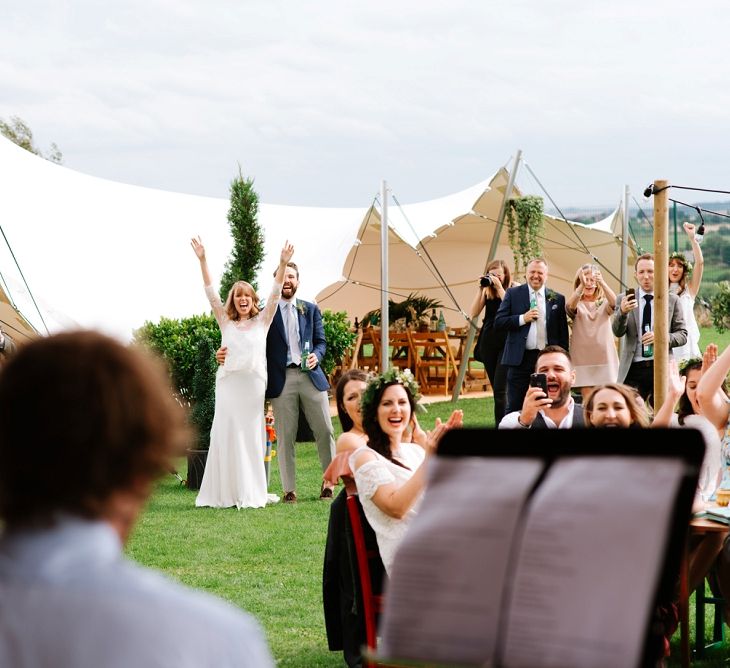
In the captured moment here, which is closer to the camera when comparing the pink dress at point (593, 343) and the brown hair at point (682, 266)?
the brown hair at point (682, 266)

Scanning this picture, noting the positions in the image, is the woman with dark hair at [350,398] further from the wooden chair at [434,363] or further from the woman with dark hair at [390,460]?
the wooden chair at [434,363]

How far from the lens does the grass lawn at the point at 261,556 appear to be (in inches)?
212

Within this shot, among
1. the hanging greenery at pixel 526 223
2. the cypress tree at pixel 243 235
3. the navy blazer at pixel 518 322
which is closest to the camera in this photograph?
the navy blazer at pixel 518 322

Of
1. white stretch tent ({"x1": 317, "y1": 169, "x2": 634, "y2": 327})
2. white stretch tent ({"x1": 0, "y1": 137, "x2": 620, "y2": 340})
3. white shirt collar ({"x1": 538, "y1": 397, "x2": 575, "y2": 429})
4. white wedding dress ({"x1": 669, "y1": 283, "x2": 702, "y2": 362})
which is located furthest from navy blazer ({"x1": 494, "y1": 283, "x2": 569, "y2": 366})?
white stretch tent ({"x1": 317, "y1": 169, "x2": 634, "y2": 327})

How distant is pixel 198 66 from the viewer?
46.1 meters

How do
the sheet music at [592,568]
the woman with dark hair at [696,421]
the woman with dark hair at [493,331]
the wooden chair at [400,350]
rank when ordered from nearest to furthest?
1. the sheet music at [592,568]
2. the woman with dark hair at [696,421]
3. the woman with dark hair at [493,331]
4. the wooden chair at [400,350]

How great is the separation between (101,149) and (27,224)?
121 ft

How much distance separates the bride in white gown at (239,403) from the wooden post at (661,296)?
314 centimetres


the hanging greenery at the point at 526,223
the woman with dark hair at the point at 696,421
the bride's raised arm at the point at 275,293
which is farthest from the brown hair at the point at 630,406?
the hanging greenery at the point at 526,223

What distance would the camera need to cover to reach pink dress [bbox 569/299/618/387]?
998 centimetres

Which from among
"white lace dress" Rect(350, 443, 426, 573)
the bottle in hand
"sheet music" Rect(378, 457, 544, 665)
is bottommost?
"white lace dress" Rect(350, 443, 426, 573)

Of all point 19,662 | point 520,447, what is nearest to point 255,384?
point 520,447

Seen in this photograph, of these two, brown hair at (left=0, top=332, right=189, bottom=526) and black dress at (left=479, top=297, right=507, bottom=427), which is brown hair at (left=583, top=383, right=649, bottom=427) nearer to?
brown hair at (left=0, top=332, right=189, bottom=526)

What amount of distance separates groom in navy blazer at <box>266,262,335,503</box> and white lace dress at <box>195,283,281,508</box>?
0.13 m
